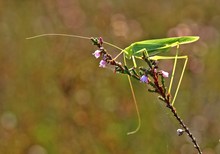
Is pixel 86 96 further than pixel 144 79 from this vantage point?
Yes

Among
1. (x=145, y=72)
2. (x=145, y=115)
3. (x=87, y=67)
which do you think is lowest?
(x=145, y=115)

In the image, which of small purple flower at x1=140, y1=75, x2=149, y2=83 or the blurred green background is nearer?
small purple flower at x1=140, y1=75, x2=149, y2=83

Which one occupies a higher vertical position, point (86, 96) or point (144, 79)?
point (144, 79)

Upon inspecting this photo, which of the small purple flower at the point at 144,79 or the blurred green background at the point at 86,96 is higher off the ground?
the small purple flower at the point at 144,79

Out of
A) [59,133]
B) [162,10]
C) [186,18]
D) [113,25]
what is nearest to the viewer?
[59,133]

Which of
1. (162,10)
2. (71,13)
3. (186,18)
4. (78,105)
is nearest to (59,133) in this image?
(78,105)

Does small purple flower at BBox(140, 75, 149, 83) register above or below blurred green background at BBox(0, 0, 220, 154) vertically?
above

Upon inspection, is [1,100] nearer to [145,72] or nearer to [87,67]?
[87,67]

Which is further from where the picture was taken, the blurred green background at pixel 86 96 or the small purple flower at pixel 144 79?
the blurred green background at pixel 86 96
